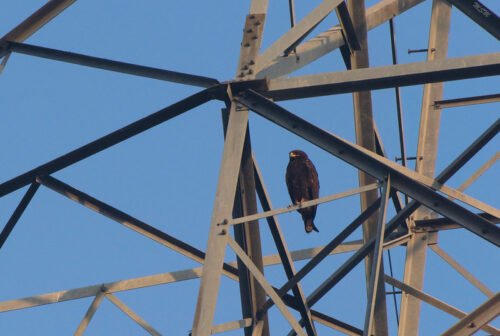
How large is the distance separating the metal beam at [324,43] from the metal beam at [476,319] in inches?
73.4

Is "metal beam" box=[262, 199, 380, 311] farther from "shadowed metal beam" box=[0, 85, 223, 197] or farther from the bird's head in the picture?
the bird's head

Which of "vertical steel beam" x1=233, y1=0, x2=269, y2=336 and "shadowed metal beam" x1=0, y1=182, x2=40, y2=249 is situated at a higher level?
"shadowed metal beam" x1=0, y1=182, x2=40, y2=249

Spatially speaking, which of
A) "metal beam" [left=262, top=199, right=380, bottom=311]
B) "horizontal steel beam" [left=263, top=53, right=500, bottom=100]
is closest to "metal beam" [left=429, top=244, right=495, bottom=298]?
"metal beam" [left=262, top=199, right=380, bottom=311]

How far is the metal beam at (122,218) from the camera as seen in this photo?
8328 mm

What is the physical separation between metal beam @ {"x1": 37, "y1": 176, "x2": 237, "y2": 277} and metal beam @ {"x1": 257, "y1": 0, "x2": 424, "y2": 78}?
5.63 ft

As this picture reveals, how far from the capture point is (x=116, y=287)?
9039 mm

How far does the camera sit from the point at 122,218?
843cm

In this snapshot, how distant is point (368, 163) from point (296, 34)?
3.14ft

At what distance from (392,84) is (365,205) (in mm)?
2317

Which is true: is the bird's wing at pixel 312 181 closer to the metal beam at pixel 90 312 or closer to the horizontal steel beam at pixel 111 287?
the horizontal steel beam at pixel 111 287

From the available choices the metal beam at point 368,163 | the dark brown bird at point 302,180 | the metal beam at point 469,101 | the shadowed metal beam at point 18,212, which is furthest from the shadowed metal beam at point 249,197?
the dark brown bird at point 302,180

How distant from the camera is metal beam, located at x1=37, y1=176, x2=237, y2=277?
27.3 ft

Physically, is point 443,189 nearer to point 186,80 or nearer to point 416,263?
point 416,263

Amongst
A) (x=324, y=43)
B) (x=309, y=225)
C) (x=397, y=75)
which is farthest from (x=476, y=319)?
(x=309, y=225)
